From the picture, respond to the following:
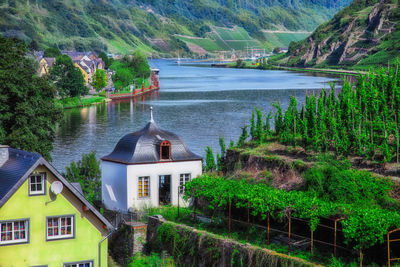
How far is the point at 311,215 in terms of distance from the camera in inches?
964

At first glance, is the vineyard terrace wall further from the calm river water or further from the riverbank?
the riverbank

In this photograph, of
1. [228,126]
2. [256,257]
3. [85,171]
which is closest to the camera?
[256,257]

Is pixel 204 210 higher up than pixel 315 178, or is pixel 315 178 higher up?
pixel 315 178

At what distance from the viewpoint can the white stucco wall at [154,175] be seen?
34.0m

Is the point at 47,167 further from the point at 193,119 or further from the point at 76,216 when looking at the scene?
the point at 193,119

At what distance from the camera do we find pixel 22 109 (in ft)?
142

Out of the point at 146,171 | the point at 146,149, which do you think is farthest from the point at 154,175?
the point at 146,149

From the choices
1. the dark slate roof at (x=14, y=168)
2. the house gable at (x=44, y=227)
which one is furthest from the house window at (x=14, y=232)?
the dark slate roof at (x=14, y=168)

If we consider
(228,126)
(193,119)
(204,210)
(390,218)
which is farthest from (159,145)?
(193,119)

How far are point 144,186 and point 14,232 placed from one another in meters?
10.8

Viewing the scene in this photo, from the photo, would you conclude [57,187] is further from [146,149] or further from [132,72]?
[132,72]

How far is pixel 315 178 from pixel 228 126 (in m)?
58.7

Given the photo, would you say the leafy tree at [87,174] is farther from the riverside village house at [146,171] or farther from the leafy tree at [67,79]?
the leafy tree at [67,79]

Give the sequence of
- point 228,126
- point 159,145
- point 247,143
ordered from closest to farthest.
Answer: point 159,145 → point 247,143 → point 228,126
